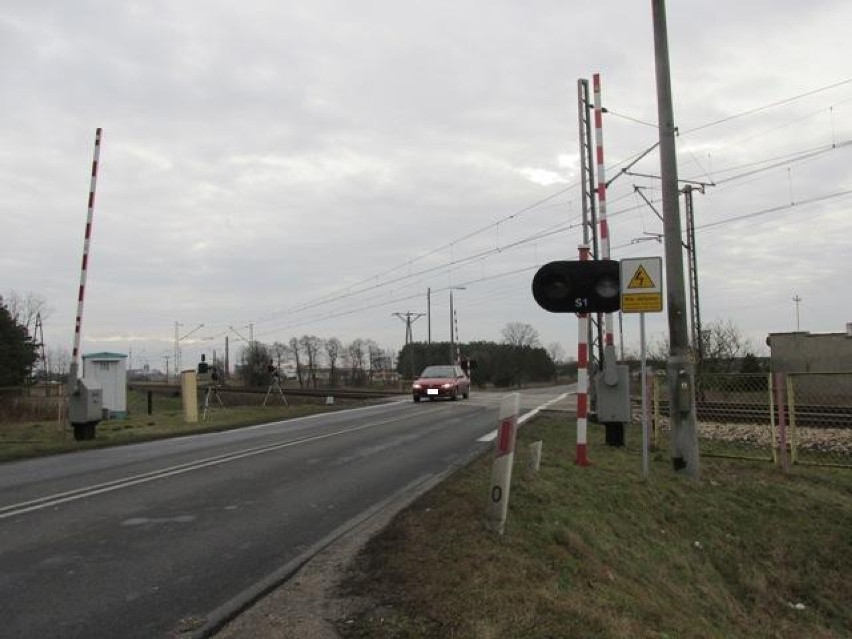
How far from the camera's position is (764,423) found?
17.8 metres

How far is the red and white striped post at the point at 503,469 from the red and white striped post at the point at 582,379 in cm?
353

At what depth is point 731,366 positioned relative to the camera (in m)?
39.5

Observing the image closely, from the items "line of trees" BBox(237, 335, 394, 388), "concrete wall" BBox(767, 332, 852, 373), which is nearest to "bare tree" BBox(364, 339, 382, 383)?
"line of trees" BBox(237, 335, 394, 388)

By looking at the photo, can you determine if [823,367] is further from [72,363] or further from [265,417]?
[72,363]

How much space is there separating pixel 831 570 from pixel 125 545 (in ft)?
24.8

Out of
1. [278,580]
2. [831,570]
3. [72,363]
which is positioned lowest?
[831,570]

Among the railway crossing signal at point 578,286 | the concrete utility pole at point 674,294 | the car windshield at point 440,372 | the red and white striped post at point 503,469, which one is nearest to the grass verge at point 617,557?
the red and white striped post at point 503,469

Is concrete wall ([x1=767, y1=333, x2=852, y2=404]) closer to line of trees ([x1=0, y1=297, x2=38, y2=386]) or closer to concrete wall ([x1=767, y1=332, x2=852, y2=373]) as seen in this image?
concrete wall ([x1=767, y1=332, x2=852, y2=373])

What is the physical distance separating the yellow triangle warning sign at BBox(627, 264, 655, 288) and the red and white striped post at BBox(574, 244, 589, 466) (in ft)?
2.33

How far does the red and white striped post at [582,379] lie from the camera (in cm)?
927

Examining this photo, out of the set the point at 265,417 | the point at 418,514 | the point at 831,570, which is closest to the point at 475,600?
the point at 418,514

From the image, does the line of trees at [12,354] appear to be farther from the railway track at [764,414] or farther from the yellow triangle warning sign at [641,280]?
the yellow triangle warning sign at [641,280]

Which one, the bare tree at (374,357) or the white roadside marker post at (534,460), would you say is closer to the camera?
the white roadside marker post at (534,460)

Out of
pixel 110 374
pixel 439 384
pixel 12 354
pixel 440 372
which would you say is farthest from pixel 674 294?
pixel 12 354
